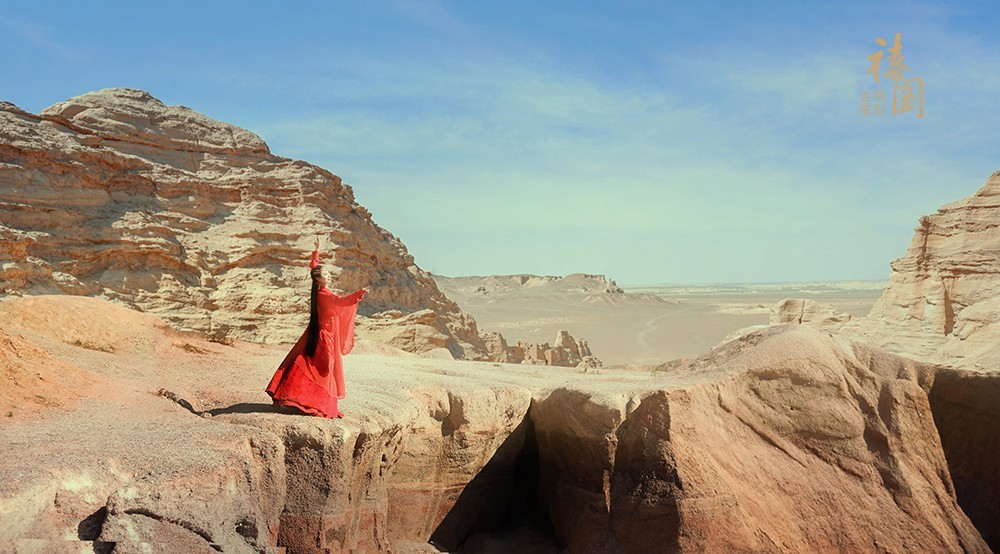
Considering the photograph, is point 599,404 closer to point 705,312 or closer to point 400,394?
point 400,394

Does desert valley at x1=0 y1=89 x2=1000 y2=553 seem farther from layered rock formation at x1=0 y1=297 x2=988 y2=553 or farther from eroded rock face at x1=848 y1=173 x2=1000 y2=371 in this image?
eroded rock face at x1=848 y1=173 x2=1000 y2=371

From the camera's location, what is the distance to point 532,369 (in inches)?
468

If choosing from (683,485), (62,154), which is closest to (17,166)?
(62,154)

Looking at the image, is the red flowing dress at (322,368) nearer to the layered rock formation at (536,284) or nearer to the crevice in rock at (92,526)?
the crevice in rock at (92,526)

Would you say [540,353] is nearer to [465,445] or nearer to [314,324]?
[465,445]

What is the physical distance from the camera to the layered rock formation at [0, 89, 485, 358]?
45.2 feet

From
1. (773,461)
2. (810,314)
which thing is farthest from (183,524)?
(810,314)

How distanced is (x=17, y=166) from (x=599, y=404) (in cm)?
1233

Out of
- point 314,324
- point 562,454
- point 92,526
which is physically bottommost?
point 562,454

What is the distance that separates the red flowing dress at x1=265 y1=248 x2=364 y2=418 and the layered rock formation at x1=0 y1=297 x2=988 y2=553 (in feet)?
0.78

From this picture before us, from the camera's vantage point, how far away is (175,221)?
15.4 metres

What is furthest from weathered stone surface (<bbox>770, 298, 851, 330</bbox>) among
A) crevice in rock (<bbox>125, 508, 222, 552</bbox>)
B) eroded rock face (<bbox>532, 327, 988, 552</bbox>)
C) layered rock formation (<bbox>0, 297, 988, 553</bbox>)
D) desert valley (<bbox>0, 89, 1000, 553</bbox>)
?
crevice in rock (<bbox>125, 508, 222, 552</bbox>)

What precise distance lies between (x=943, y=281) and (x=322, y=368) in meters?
14.3

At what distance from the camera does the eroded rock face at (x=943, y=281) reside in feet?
48.6
